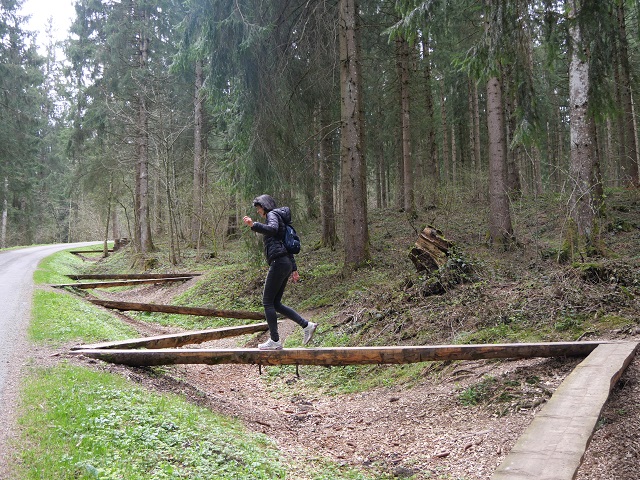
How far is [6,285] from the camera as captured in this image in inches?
555

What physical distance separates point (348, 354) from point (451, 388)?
131 centimetres

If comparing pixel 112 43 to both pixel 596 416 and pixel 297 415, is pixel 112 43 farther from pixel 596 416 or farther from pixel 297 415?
pixel 596 416

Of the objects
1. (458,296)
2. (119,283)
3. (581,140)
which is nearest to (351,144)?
(581,140)

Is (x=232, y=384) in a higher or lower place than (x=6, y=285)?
lower

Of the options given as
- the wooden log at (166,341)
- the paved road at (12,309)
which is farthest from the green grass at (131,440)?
the wooden log at (166,341)

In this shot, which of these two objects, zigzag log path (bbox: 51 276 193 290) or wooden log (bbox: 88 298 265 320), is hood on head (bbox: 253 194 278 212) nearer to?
wooden log (bbox: 88 298 265 320)

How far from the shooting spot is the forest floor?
4.07 metres

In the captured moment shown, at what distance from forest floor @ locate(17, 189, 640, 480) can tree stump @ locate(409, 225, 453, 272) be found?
37cm

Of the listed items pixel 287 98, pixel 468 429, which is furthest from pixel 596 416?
pixel 287 98

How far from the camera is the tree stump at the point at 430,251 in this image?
8.91m

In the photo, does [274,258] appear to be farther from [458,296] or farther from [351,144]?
[351,144]

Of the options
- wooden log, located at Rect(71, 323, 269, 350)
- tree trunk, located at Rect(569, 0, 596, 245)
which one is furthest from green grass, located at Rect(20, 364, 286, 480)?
tree trunk, located at Rect(569, 0, 596, 245)

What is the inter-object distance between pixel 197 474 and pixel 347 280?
8714mm

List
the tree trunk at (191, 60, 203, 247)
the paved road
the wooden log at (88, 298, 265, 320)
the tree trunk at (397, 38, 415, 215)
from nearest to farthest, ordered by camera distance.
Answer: the paved road → the wooden log at (88, 298, 265, 320) → the tree trunk at (397, 38, 415, 215) → the tree trunk at (191, 60, 203, 247)
